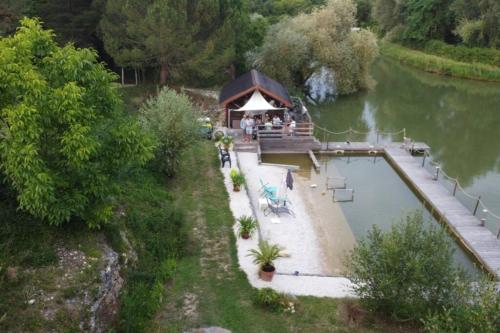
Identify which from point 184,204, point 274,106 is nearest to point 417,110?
point 274,106

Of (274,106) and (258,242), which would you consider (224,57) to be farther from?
(258,242)

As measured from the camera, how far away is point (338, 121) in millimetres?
30562

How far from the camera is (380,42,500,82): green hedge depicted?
4522 cm

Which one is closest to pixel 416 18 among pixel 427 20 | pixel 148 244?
pixel 427 20

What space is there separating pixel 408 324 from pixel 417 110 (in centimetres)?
2613

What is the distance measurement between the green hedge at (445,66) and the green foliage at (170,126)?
37782 mm

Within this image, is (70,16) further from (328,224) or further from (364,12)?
(364,12)

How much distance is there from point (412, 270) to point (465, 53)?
45074 mm

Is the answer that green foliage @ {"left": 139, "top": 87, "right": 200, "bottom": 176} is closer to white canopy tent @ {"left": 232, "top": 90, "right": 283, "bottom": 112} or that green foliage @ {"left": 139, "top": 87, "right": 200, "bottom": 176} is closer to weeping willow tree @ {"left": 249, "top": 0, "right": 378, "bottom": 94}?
white canopy tent @ {"left": 232, "top": 90, "right": 283, "bottom": 112}

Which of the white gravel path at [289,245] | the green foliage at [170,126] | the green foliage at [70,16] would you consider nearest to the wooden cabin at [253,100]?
the white gravel path at [289,245]

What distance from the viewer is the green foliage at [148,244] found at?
10758 mm

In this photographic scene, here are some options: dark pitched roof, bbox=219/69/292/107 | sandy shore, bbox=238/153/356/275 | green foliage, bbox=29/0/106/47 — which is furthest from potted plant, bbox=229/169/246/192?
green foliage, bbox=29/0/106/47

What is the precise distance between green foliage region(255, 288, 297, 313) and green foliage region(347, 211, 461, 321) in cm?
205

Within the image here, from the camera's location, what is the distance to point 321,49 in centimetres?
3353
